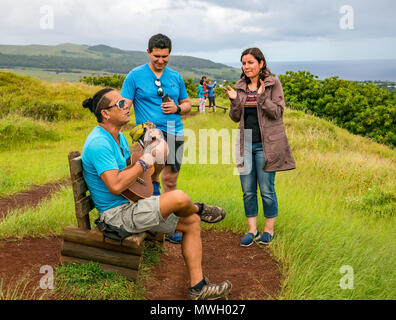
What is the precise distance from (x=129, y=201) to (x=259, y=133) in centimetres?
169

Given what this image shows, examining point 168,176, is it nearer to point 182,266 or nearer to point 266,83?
point 182,266

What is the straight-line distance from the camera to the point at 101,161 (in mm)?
2840

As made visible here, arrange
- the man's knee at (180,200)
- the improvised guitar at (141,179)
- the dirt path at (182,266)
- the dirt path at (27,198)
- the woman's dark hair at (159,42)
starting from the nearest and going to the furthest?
1. the man's knee at (180,200)
2. the improvised guitar at (141,179)
3. the dirt path at (182,266)
4. the woman's dark hair at (159,42)
5. the dirt path at (27,198)

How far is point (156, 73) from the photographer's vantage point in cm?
409

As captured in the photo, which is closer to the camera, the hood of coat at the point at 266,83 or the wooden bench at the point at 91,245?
the wooden bench at the point at 91,245

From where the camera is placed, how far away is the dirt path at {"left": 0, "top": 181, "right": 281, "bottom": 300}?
3.24m

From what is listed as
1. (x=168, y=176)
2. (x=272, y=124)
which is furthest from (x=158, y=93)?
(x=272, y=124)

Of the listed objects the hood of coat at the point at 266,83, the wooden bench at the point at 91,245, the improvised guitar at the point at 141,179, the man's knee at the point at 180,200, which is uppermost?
the hood of coat at the point at 266,83

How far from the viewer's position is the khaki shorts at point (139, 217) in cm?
298

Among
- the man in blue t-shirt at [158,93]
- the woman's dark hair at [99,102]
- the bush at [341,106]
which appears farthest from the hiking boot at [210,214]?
the bush at [341,106]

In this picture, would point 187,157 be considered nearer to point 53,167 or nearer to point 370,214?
point 53,167

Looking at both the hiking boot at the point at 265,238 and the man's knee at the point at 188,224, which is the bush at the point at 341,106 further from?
the man's knee at the point at 188,224

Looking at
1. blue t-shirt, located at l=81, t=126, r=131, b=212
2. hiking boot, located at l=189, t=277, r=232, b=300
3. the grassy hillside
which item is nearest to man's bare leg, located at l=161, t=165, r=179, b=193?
the grassy hillside

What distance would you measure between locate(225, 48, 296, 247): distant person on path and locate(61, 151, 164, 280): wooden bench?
4.93 ft
